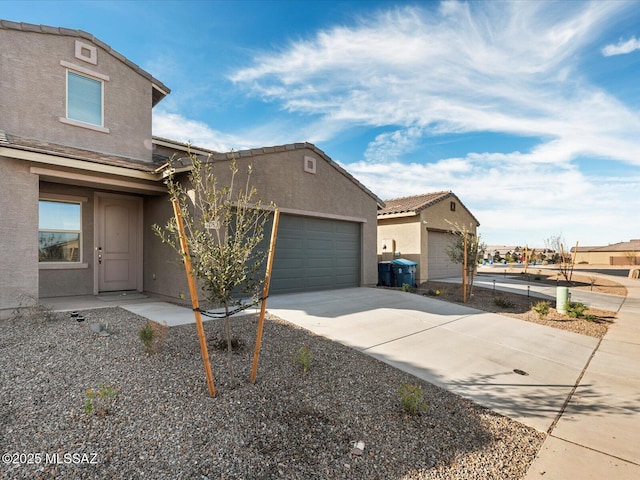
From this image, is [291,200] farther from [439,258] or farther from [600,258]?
[600,258]

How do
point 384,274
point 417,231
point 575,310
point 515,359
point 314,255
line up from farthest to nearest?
point 417,231 < point 384,274 < point 314,255 < point 575,310 < point 515,359

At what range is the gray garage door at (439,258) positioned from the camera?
15859 mm

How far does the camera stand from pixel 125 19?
26.3 feet

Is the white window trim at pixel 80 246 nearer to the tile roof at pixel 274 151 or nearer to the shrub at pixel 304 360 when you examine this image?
the tile roof at pixel 274 151

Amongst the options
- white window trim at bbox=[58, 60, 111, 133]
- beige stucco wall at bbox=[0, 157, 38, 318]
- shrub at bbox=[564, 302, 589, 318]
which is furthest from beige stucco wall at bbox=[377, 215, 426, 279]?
beige stucco wall at bbox=[0, 157, 38, 318]

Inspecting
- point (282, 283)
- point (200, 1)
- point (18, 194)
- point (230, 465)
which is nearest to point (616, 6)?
point (200, 1)

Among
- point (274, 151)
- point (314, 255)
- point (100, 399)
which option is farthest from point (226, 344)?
point (274, 151)

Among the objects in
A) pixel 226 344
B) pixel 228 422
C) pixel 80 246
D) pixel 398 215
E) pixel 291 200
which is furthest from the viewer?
pixel 398 215

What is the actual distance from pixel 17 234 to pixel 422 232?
13859mm

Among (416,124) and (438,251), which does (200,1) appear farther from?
(438,251)

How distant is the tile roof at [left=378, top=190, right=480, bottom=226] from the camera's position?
15.1 meters

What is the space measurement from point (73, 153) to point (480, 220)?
20064 millimetres

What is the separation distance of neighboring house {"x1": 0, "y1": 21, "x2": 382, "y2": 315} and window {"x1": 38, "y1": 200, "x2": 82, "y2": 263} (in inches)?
0.9

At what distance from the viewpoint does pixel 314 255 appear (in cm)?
1030
